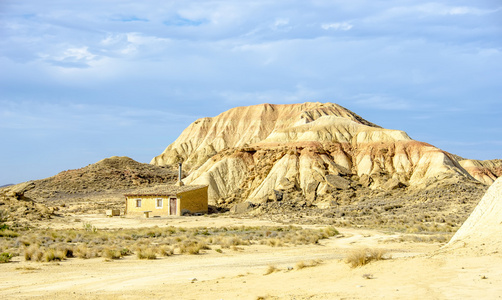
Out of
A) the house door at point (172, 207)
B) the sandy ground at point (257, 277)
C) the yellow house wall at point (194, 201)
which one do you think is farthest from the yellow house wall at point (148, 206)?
the sandy ground at point (257, 277)

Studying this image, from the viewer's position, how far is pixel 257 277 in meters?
15.7

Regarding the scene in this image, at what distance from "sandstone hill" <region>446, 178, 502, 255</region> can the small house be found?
36.3 m

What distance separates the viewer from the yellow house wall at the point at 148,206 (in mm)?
50188

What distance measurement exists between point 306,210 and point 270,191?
654cm

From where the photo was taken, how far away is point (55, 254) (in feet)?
72.0

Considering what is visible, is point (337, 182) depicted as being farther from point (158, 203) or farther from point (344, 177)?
point (158, 203)

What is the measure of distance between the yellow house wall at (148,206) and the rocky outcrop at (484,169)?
214 ft

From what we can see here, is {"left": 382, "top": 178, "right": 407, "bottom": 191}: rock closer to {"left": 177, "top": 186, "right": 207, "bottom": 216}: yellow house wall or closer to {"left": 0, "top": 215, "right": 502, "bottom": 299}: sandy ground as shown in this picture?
{"left": 177, "top": 186, "right": 207, "bottom": 216}: yellow house wall

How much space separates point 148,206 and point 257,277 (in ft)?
122

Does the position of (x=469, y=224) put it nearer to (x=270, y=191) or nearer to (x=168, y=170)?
(x=270, y=191)

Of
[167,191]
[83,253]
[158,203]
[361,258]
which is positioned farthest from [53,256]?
[167,191]

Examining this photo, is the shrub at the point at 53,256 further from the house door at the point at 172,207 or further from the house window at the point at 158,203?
the house window at the point at 158,203

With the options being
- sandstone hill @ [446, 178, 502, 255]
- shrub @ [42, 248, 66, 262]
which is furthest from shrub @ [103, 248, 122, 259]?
sandstone hill @ [446, 178, 502, 255]

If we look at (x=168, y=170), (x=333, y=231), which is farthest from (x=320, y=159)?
(x=168, y=170)
